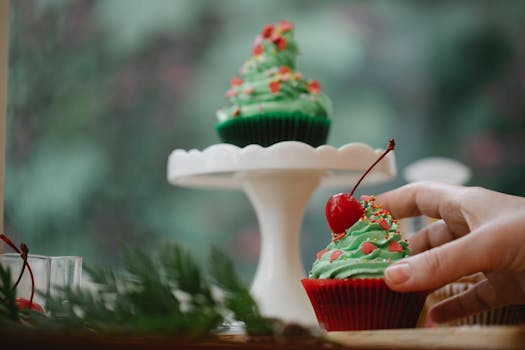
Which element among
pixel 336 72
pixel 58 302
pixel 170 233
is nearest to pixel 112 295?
pixel 58 302

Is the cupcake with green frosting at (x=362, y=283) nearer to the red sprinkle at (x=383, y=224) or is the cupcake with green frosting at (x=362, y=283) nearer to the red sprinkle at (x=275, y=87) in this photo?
the red sprinkle at (x=383, y=224)

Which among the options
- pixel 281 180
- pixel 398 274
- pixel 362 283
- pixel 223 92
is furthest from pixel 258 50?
pixel 223 92

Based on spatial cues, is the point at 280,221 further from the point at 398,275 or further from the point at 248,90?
the point at 398,275

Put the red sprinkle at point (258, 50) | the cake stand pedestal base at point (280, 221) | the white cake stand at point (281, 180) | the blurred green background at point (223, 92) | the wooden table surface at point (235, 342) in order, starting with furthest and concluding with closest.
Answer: the blurred green background at point (223, 92), the red sprinkle at point (258, 50), the cake stand pedestal base at point (280, 221), the white cake stand at point (281, 180), the wooden table surface at point (235, 342)

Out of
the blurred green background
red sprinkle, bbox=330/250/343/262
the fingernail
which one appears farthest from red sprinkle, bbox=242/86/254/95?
the blurred green background

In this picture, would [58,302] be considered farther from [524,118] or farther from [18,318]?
[524,118]

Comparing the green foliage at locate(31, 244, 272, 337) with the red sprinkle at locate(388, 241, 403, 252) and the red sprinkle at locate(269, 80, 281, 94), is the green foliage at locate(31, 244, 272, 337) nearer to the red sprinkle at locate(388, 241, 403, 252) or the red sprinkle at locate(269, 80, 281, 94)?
the red sprinkle at locate(388, 241, 403, 252)

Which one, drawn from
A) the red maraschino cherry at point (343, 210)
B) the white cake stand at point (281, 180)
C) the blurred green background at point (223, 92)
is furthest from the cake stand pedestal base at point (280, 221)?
the blurred green background at point (223, 92)
